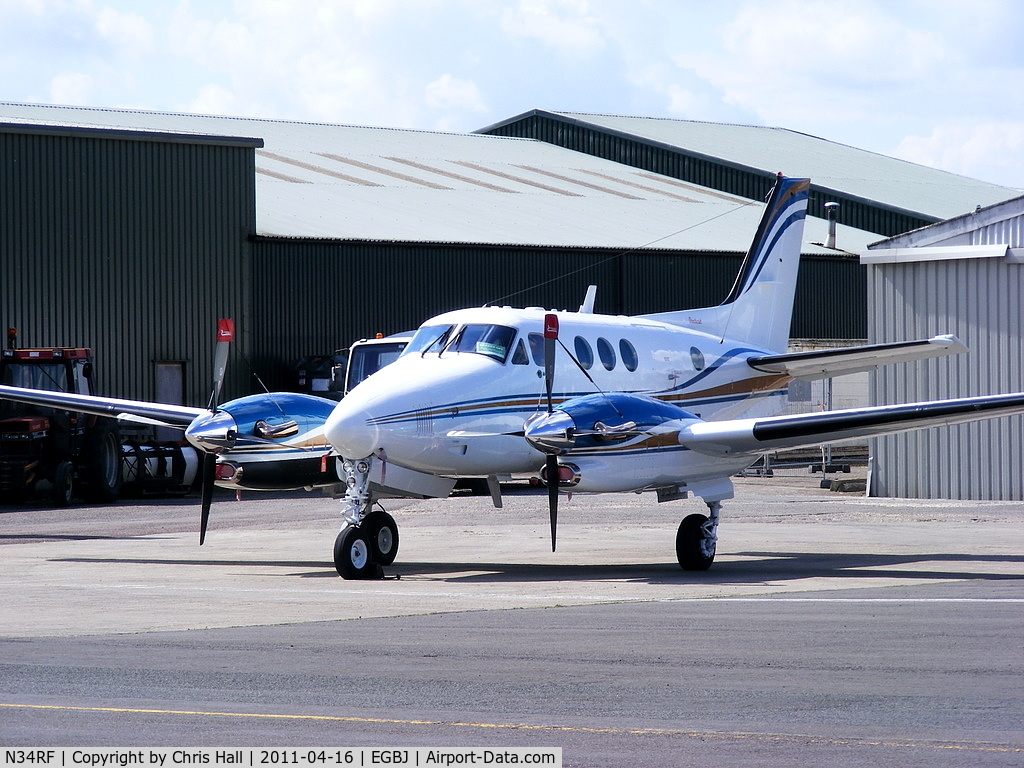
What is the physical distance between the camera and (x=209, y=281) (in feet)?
119

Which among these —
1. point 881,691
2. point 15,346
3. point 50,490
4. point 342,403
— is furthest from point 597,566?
point 15,346

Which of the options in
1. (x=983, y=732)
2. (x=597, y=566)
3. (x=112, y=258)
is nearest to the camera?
(x=983, y=732)

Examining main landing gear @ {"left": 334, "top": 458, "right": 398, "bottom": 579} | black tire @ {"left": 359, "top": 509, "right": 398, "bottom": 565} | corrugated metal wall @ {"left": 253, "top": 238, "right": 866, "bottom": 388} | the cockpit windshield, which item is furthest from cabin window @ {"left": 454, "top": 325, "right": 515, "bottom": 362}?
corrugated metal wall @ {"left": 253, "top": 238, "right": 866, "bottom": 388}

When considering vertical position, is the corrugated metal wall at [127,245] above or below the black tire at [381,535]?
above

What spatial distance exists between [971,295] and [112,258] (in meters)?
20.9

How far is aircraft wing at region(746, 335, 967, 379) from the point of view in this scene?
17703 mm

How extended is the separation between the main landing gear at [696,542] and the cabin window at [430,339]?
3.66 m

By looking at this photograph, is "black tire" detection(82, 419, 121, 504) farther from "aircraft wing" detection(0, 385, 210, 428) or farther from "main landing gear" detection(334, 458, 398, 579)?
"main landing gear" detection(334, 458, 398, 579)

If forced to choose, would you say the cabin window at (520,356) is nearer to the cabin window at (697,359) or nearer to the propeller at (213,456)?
the cabin window at (697,359)

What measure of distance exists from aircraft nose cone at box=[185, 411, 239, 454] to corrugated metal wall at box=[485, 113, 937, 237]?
3644 cm

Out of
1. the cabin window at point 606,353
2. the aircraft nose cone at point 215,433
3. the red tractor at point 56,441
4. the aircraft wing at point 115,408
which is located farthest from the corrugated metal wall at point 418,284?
the cabin window at point 606,353

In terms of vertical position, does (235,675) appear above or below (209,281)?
below

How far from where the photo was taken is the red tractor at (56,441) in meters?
28.3

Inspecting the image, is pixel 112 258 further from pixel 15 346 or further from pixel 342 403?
pixel 342 403
